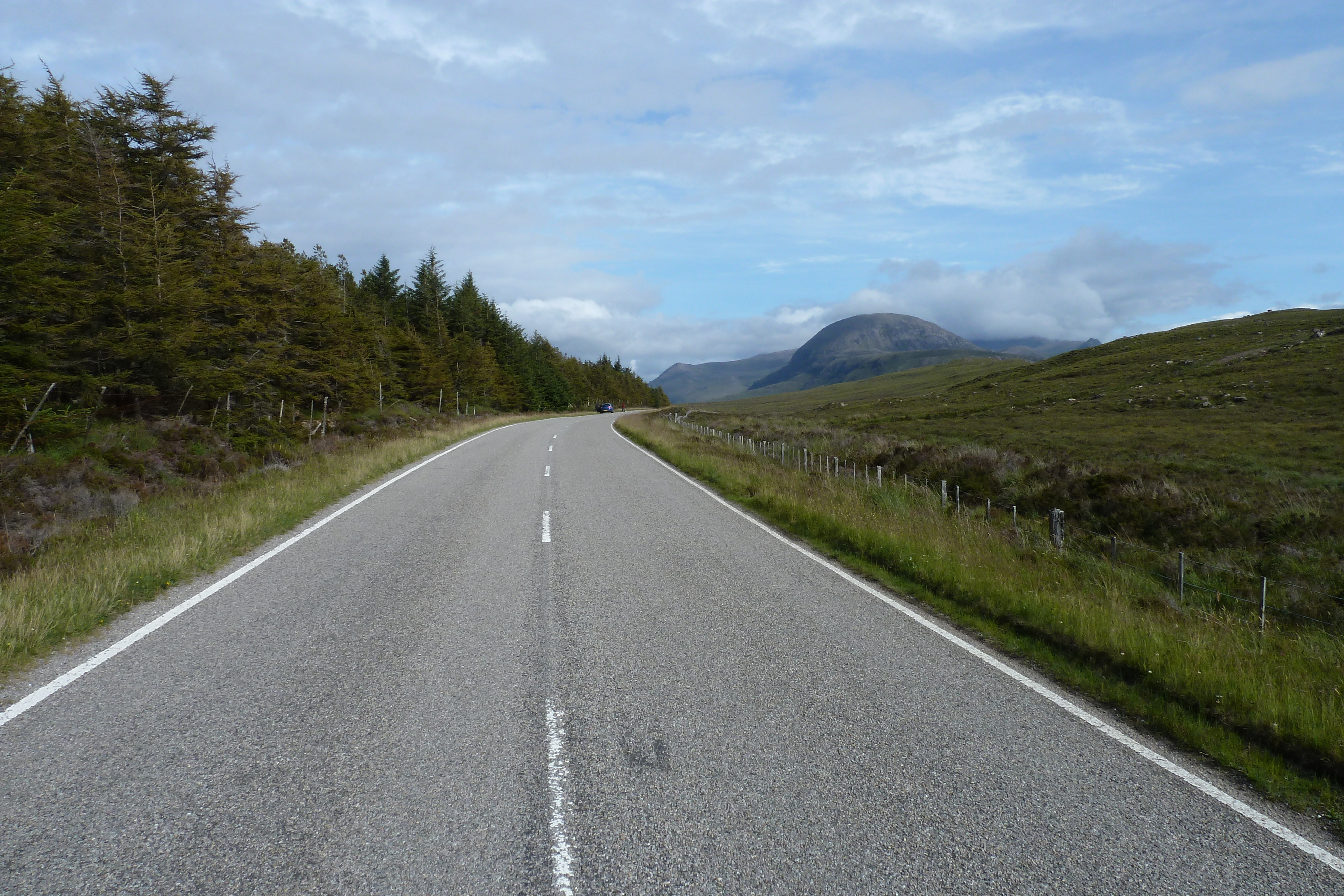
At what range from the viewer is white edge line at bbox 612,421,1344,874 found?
3318 mm

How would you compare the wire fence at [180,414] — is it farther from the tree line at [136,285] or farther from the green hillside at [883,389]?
the green hillside at [883,389]

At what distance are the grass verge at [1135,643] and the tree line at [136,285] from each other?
51.2 feet

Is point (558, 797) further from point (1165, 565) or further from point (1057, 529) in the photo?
point (1165, 565)

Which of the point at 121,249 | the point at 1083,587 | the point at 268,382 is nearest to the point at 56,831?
the point at 1083,587

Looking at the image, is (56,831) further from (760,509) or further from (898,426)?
(898,426)

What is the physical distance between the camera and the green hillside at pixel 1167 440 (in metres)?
13.8

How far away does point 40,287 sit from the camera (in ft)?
46.3

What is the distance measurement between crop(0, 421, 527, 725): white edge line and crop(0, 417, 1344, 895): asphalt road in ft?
0.30

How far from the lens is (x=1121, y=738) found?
4.39m

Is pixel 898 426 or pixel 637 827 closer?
pixel 637 827

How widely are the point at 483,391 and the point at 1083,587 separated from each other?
63.4 metres

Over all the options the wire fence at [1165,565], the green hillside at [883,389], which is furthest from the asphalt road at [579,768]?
the green hillside at [883,389]

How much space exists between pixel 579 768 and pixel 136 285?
2039 centimetres

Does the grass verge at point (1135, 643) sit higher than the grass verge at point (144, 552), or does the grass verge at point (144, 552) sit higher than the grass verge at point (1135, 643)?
the grass verge at point (144, 552)
